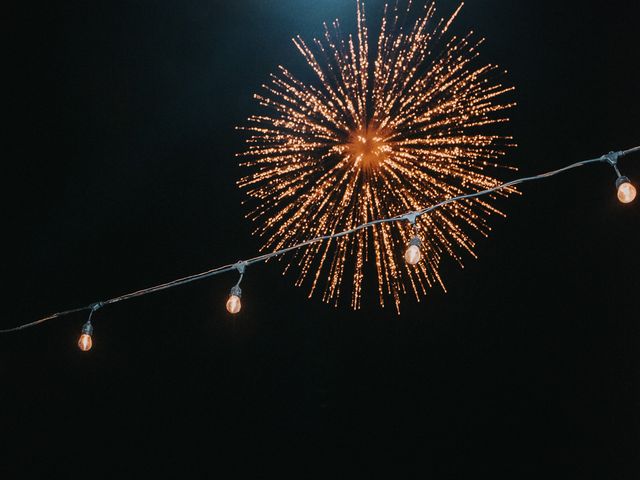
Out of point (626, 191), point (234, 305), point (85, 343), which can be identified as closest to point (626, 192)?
point (626, 191)

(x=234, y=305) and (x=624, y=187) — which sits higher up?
(x=624, y=187)

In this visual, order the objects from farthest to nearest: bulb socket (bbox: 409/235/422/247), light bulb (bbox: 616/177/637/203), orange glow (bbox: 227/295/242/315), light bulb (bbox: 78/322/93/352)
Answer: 1. light bulb (bbox: 78/322/93/352)
2. orange glow (bbox: 227/295/242/315)
3. bulb socket (bbox: 409/235/422/247)
4. light bulb (bbox: 616/177/637/203)

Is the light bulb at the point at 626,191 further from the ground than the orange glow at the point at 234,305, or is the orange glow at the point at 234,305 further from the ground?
the light bulb at the point at 626,191

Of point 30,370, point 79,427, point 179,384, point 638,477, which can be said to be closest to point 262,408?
point 179,384

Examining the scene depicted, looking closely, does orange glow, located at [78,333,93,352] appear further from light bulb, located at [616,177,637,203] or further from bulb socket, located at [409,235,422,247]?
light bulb, located at [616,177,637,203]

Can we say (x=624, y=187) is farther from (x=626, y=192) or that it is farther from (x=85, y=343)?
(x=85, y=343)

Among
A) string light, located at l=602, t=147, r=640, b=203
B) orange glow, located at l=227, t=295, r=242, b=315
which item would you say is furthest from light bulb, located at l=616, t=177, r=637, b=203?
orange glow, located at l=227, t=295, r=242, b=315

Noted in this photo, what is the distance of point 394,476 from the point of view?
30.9ft

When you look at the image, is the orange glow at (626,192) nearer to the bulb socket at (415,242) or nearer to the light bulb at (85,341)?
the bulb socket at (415,242)

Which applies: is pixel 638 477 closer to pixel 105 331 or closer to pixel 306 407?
pixel 306 407

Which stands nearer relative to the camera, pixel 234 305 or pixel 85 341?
pixel 234 305

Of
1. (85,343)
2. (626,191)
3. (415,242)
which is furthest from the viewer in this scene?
(85,343)

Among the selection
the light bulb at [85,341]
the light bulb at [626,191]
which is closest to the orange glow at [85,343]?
the light bulb at [85,341]

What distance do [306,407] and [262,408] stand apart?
2.58 feet
